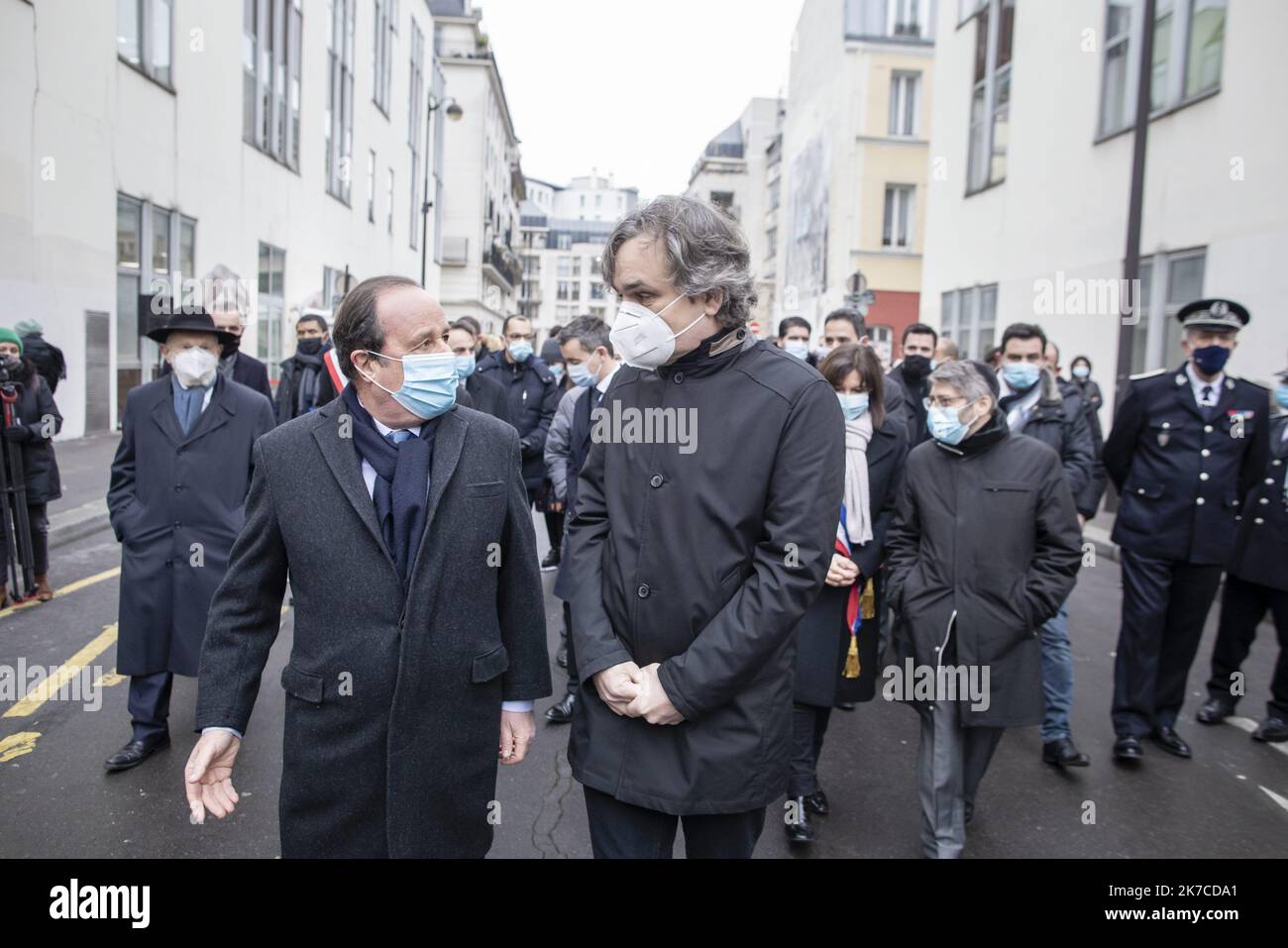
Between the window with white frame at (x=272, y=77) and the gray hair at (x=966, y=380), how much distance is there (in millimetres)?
21229

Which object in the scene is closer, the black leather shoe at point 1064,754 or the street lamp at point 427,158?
the black leather shoe at point 1064,754

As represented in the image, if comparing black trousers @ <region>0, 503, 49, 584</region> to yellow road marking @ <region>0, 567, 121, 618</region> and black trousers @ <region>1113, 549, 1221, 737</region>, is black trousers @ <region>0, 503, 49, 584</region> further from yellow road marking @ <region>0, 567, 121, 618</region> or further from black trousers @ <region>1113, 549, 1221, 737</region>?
black trousers @ <region>1113, 549, 1221, 737</region>

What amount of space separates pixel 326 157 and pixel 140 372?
14.5m

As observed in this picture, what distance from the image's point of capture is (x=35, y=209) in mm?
13297

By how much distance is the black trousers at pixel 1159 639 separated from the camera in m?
5.21

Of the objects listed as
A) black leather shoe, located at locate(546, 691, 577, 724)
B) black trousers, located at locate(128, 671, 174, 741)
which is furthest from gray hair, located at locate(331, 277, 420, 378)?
black leather shoe, located at locate(546, 691, 577, 724)

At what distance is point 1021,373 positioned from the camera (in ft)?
18.9

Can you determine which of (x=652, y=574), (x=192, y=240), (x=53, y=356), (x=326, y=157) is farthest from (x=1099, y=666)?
(x=326, y=157)

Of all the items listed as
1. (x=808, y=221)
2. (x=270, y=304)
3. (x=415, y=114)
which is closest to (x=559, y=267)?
(x=415, y=114)

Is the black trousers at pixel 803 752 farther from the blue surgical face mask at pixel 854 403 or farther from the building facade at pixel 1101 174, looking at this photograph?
the building facade at pixel 1101 174

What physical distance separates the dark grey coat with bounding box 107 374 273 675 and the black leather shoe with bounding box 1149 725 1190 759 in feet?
16.3

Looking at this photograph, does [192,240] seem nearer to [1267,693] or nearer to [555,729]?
[555,729]

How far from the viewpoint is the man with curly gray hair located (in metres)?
2.38

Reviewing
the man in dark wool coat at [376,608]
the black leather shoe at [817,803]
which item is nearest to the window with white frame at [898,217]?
the black leather shoe at [817,803]
